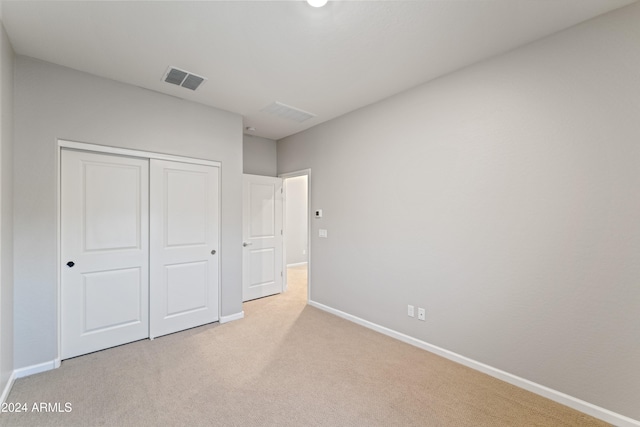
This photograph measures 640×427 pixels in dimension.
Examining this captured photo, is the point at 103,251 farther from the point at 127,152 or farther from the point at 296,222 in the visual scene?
the point at 296,222

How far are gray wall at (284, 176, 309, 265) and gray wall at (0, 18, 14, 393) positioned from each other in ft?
17.3

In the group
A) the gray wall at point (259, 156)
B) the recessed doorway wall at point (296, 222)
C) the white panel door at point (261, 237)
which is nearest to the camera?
the white panel door at point (261, 237)

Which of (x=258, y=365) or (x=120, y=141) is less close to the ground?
(x=120, y=141)

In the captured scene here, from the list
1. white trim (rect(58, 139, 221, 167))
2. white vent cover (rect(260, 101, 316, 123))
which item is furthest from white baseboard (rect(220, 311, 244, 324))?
white vent cover (rect(260, 101, 316, 123))

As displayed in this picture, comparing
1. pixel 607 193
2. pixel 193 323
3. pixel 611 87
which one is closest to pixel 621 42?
pixel 611 87

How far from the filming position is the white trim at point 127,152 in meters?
2.58

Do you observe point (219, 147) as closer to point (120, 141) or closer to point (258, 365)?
point (120, 141)

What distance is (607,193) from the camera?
A: 1.89m

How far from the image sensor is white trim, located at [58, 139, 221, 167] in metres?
2.58

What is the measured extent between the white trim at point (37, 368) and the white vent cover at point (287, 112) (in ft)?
11.1

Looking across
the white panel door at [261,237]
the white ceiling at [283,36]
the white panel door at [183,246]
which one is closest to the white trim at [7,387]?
the white panel door at [183,246]

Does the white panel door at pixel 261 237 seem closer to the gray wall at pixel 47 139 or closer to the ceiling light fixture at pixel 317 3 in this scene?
the gray wall at pixel 47 139

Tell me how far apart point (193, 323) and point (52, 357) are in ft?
4.10

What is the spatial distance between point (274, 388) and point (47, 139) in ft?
9.81
